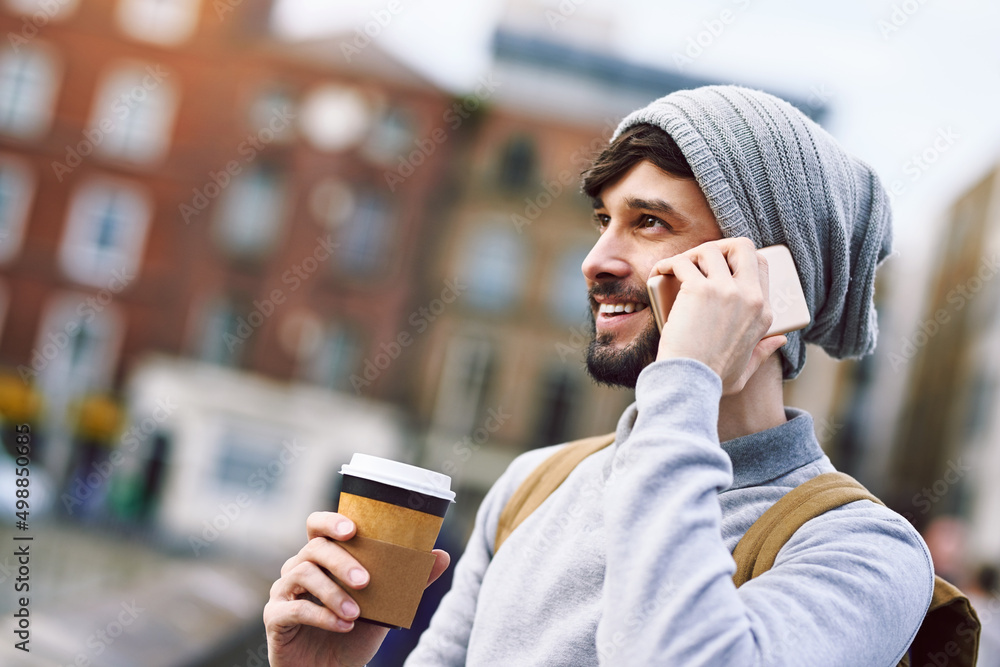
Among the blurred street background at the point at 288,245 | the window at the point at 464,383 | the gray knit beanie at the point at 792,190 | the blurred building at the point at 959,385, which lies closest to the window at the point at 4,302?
the blurred street background at the point at 288,245

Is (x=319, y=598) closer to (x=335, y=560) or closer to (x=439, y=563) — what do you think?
(x=335, y=560)

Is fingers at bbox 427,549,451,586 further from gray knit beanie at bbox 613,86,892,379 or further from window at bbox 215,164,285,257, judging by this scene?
window at bbox 215,164,285,257

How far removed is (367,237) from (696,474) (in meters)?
24.9

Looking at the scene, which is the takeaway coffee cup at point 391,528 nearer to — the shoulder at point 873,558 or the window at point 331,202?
the shoulder at point 873,558

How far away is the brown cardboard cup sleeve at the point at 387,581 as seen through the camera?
1.54 metres

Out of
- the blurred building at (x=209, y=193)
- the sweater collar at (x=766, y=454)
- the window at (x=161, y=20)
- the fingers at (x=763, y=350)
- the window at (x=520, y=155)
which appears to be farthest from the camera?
the window at (x=520, y=155)

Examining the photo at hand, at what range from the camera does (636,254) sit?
184 centimetres

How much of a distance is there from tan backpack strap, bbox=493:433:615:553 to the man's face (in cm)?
23

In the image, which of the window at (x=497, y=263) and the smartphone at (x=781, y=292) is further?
the window at (x=497, y=263)

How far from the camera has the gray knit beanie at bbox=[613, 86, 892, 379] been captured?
5.87 feet

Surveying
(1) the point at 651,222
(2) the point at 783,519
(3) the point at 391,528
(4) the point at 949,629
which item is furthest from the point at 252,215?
(4) the point at 949,629

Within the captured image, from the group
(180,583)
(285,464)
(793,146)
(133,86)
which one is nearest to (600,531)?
(793,146)

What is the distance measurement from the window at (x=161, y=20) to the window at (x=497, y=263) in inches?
399

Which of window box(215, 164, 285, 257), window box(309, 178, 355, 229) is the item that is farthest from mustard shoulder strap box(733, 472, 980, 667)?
window box(215, 164, 285, 257)
